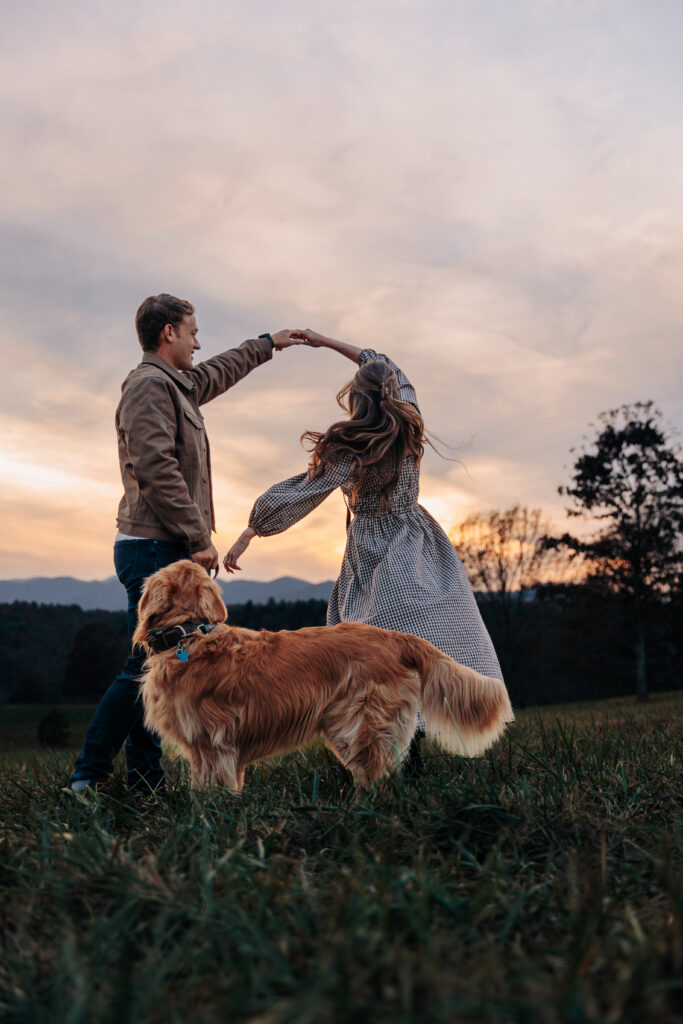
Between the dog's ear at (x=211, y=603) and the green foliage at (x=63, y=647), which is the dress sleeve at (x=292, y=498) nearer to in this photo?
the dog's ear at (x=211, y=603)

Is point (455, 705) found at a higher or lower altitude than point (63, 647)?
higher

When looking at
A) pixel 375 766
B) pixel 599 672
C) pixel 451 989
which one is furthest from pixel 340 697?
pixel 599 672

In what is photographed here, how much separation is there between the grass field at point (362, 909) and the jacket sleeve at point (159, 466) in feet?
5.90

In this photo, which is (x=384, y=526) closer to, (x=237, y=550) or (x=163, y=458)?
(x=237, y=550)

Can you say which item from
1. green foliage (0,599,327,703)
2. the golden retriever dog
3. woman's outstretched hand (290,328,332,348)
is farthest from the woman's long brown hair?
green foliage (0,599,327,703)

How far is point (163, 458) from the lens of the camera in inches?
179

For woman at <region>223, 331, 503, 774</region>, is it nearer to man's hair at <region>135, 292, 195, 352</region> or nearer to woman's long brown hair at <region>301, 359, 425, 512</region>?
woman's long brown hair at <region>301, 359, 425, 512</region>

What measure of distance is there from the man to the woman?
0.47 m

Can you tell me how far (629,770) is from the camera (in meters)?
3.67

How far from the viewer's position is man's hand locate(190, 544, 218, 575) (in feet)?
15.1

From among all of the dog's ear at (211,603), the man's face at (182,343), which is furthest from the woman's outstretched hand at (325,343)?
the dog's ear at (211,603)

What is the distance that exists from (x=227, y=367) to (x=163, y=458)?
1.54m

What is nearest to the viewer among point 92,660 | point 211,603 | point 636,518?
point 211,603

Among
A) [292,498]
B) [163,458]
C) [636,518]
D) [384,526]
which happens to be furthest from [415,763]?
[636,518]
